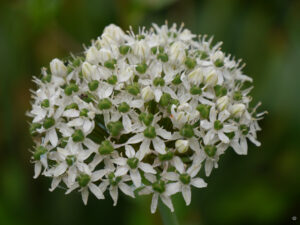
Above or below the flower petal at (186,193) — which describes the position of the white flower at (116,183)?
above

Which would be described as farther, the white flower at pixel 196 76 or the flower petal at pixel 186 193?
the white flower at pixel 196 76

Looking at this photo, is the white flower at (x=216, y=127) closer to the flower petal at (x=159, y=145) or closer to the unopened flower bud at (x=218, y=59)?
the flower petal at (x=159, y=145)

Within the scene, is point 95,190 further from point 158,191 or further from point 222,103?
point 222,103

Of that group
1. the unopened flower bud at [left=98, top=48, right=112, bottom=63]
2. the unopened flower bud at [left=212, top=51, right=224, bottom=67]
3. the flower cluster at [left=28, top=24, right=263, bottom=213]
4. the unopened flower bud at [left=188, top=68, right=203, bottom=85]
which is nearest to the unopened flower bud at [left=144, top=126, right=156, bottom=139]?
the flower cluster at [left=28, top=24, right=263, bottom=213]

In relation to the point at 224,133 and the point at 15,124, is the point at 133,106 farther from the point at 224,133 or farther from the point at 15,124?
the point at 15,124

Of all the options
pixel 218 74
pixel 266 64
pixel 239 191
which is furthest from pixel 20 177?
pixel 266 64

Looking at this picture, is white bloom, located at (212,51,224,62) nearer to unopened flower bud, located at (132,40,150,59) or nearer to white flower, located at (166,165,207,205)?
unopened flower bud, located at (132,40,150,59)

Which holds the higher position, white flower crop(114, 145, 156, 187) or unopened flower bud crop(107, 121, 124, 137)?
unopened flower bud crop(107, 121, 124, 137)

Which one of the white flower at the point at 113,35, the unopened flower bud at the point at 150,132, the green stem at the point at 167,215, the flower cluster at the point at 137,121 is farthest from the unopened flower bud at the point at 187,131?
the white flower at the point at 113,35
